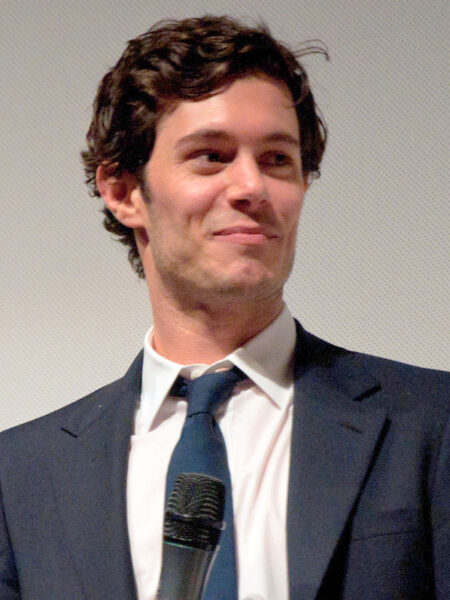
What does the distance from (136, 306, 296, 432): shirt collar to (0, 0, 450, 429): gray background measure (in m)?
0.34

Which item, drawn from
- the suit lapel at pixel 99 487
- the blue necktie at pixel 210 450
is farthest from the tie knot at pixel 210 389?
the suit lapel at pixel 99 487

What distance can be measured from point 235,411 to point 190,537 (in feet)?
1.31

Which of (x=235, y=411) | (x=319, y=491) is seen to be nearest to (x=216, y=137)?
(x=235, y=411)

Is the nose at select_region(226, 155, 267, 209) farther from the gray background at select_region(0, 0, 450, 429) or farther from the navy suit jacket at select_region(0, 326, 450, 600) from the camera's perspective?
the gray background at select_region(0, 0, 450, 429)

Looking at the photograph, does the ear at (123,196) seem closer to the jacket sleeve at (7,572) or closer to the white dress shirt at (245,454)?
the white dress shirt at (245,454)

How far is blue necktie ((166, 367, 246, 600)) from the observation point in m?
1.02

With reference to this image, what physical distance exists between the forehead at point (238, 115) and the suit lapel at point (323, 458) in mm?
290

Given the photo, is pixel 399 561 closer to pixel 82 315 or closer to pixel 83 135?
pixel 82 315

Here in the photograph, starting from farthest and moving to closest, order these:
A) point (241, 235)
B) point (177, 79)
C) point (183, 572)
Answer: point (177, 79) < point (241, 235) < point (183, 572)

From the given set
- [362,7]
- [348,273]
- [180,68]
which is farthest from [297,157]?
[362,7]

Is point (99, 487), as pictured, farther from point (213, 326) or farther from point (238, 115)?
point (238, 115)

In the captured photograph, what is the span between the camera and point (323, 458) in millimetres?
1091

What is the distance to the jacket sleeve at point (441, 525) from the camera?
1.03 meters

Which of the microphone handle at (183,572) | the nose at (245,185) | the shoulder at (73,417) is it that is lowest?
the microphone handle at (183,572)
